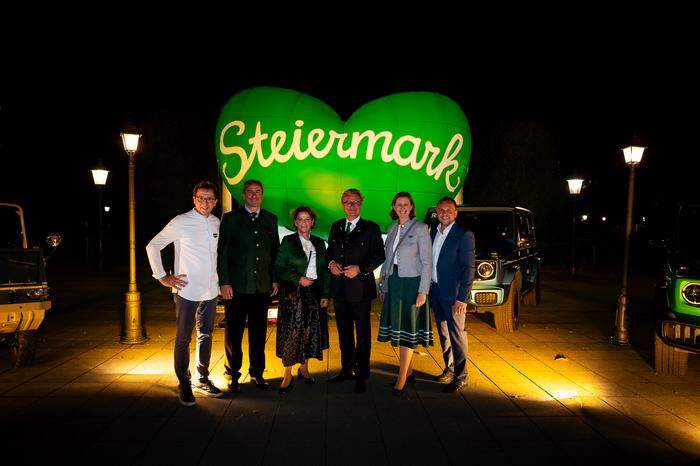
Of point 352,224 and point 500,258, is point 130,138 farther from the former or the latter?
point 500,258

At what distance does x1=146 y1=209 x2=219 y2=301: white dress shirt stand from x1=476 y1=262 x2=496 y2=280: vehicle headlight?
424 centimetres

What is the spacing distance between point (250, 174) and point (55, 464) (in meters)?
5.10

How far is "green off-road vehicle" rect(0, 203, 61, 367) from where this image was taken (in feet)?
18.2

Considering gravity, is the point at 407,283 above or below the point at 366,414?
above

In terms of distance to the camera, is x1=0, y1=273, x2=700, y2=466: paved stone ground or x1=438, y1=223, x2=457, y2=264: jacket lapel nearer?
x1=0, y1=273, x2=700, y2=466: paved stone ground

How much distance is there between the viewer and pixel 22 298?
5629mm

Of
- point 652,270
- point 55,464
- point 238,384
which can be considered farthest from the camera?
point 652,270

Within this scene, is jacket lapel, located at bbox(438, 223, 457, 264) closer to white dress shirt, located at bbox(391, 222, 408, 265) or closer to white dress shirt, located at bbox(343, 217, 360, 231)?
white dress shirt, located at bbox(391, 222, 408, 265)

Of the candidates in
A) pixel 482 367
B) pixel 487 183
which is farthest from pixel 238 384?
pixel 487 183

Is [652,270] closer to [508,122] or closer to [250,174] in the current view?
[508,122]

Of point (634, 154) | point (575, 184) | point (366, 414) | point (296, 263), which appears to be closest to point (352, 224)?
point (296, 263)

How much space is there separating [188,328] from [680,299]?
4954 mm

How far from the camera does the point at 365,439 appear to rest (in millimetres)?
4090

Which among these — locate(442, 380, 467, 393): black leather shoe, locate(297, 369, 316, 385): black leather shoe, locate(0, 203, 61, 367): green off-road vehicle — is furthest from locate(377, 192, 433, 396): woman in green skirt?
locate(0, 203, 61, 367): green off-road vehicle
